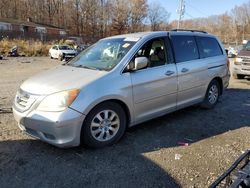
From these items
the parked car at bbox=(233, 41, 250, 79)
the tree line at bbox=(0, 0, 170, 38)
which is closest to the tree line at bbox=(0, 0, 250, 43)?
the tree line at bbox=(0, 0, 170, 38)

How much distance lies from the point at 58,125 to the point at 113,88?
0.99 meters

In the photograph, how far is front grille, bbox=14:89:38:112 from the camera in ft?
13.7

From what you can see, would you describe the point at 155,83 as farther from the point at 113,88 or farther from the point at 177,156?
the point at 177,156

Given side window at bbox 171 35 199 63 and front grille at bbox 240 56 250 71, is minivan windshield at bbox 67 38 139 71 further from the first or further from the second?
front grille at bbox 240 56 250 71

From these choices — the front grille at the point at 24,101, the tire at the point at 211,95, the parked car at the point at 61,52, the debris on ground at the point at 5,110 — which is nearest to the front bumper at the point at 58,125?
the front grille at the point at 24,101

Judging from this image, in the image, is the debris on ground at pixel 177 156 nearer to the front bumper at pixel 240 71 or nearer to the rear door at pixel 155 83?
the rear door at pixel 155 83

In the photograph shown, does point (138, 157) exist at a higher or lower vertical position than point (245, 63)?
lower

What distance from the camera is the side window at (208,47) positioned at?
6.41 meters

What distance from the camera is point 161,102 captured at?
520 cm

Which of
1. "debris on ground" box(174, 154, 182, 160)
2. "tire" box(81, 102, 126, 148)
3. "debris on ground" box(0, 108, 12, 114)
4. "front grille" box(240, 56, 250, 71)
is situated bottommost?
"debris on ground" box(174, 154, 182, 160)

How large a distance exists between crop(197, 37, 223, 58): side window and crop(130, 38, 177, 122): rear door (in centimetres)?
128

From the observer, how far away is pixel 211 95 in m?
6.73

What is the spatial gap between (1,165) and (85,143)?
1167 mm

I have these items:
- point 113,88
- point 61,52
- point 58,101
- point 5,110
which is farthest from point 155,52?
point 61,52
